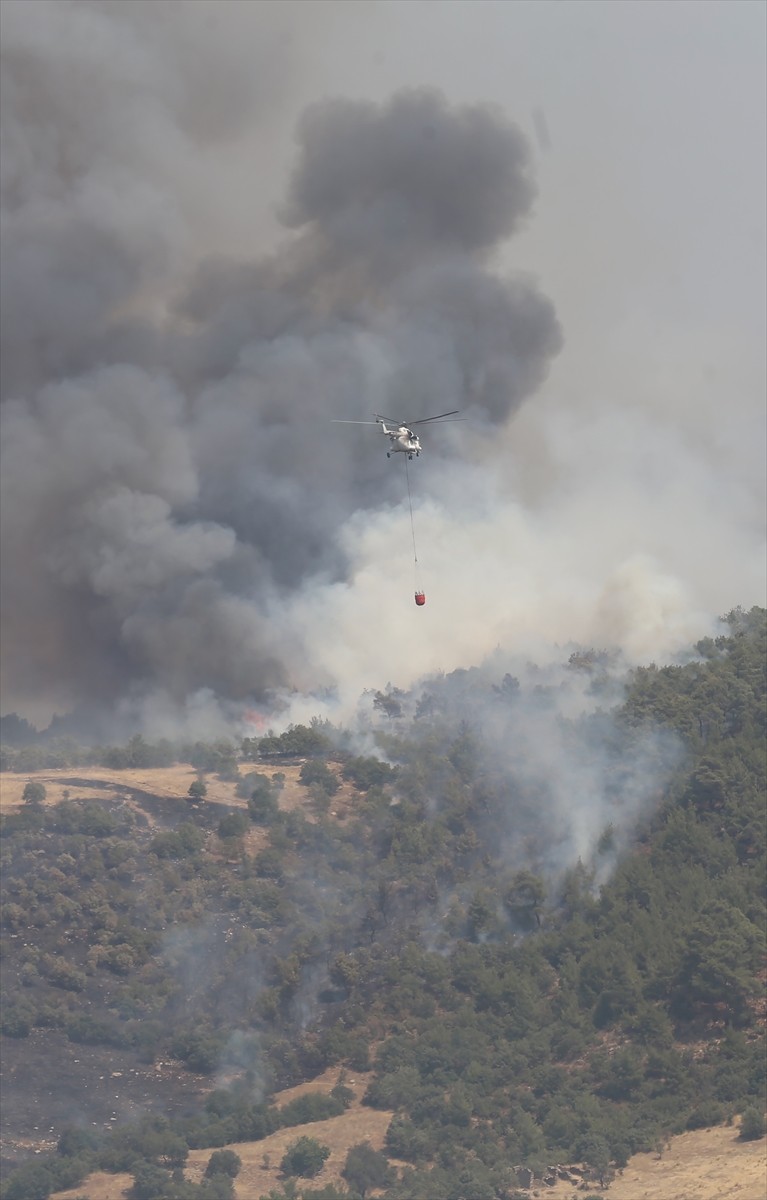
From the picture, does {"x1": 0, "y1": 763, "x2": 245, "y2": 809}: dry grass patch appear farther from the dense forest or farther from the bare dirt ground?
the bare dirt ground

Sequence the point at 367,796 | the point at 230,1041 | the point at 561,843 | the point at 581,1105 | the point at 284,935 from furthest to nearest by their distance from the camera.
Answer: the point at 367,796
the point at 561,843
the point at 284,935
the point at 230,1041
the point at 581,1105

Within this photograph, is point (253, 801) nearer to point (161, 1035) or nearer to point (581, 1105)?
point (161, 1035)

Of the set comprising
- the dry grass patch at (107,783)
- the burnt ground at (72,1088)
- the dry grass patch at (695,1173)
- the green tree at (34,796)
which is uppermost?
Result: the dry grass patch at (107,783)

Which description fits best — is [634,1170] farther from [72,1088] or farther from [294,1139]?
[72,1088]

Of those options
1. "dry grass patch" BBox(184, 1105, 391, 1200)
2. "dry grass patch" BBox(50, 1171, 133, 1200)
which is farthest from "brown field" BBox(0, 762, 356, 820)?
"dry grass patch" BBox(50, 1171, 133, 1200)

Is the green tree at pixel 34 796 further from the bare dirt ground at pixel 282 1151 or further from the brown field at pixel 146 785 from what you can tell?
the bare dirt ground at pixel 282 1151

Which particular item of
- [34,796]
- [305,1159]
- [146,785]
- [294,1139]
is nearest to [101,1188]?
[305,1159]

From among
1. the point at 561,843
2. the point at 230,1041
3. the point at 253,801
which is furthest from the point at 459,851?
the point at 230,1041

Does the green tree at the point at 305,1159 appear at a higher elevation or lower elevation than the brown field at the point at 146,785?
lower

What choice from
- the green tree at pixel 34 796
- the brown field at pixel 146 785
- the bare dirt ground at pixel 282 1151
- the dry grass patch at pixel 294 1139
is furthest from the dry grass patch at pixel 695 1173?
the green tree at pixel 34 796
